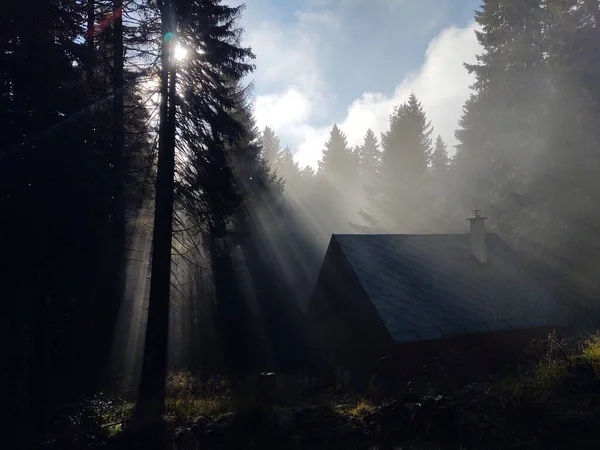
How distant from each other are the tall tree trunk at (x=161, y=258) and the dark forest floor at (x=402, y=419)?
58cm

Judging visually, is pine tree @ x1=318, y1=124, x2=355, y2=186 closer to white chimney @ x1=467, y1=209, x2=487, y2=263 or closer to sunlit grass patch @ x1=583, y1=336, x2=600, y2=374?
white chimney @ x1=467, y1=209, x2=487, y2=263

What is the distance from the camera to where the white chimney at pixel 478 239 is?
17594mm

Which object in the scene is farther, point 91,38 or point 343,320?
point 343,320

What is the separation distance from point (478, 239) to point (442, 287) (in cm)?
393

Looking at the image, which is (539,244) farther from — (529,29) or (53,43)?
(53,43)

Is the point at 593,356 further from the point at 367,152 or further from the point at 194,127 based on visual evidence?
the point at 367,152

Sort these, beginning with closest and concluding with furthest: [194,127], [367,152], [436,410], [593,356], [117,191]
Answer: [436,410] < [593,356] < [194,127] < [117,191] < [367,152]

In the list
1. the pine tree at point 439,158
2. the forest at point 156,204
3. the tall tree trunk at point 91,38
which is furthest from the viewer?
the pine tree at point 439,158

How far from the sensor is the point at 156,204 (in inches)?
473

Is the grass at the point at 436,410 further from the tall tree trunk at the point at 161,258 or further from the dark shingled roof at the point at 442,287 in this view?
the dark shingled roof at the point at 442,287

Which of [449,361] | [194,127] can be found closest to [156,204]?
[194,127]

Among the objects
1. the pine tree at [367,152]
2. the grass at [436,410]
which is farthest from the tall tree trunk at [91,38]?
the pine tree at [367,152]

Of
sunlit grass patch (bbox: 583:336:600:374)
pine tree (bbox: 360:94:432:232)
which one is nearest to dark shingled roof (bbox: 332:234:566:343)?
sunlit grass patch (bbox: 583:336:600:374)

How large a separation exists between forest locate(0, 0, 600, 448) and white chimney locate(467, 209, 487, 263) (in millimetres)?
6027
